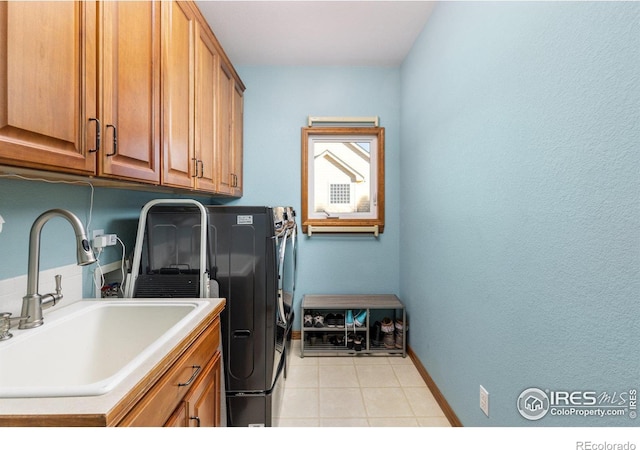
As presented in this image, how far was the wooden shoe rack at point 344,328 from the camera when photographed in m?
2.68

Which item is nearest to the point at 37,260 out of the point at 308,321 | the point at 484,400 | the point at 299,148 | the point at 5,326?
the point at 5,326

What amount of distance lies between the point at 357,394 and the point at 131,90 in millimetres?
2157

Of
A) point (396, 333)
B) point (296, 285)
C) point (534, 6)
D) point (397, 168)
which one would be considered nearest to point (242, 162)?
point (296, 285)

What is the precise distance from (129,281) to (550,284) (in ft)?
5.94

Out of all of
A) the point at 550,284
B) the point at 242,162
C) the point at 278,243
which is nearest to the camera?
the point at 550,284

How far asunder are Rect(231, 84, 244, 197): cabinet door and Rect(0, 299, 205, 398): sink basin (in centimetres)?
148

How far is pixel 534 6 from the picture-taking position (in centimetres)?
109

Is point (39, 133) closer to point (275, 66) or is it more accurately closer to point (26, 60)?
point (26, 60)

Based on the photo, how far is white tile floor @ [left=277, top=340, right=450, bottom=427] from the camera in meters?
1.86

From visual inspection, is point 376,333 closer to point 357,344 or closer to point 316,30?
point 357,344

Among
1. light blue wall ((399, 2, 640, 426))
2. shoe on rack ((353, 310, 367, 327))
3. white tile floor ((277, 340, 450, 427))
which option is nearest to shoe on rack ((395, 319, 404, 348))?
white tile floor ((277, 340, 450, 427))

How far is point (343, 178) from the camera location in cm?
308

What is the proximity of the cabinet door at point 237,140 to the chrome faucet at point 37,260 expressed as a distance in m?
1.70
